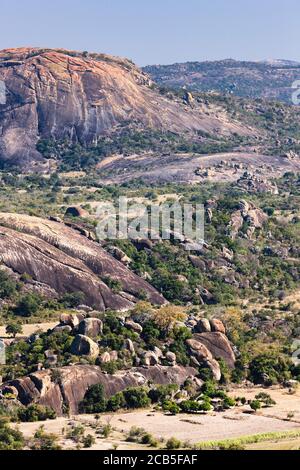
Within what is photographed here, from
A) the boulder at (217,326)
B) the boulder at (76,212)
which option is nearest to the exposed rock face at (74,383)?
the boulder at (217,326)

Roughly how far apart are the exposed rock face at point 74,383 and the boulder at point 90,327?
Answer: 163 inches

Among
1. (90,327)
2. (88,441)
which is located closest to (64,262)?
(90,327)

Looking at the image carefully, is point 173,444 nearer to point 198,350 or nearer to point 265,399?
point 265,399

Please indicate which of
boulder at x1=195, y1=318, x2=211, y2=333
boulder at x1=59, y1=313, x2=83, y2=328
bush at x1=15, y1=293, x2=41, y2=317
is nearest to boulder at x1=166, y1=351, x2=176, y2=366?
boulder at x1=195, y1=318, x2=211, y2=333

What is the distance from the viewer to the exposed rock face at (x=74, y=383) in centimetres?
4825

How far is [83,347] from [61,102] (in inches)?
3923

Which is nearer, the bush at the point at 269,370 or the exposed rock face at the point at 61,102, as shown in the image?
the bush at the point at 269,370

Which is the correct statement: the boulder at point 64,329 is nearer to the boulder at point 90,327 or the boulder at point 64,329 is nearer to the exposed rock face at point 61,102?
the boulder at point 90,327

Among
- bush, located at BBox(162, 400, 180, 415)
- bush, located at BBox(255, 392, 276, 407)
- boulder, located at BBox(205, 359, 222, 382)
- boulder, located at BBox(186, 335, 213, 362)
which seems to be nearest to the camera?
bush, located at BBox(162, 400, 180, 415)

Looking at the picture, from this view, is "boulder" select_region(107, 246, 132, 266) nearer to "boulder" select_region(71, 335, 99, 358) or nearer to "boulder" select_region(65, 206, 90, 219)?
"boulder" select_region(65, 206, 90, 219)

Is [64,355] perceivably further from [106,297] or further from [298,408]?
[106,297]

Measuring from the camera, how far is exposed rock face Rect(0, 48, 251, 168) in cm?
14800

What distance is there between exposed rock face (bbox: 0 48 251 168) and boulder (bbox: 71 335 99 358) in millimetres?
92750

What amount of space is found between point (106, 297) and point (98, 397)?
2191 cm
